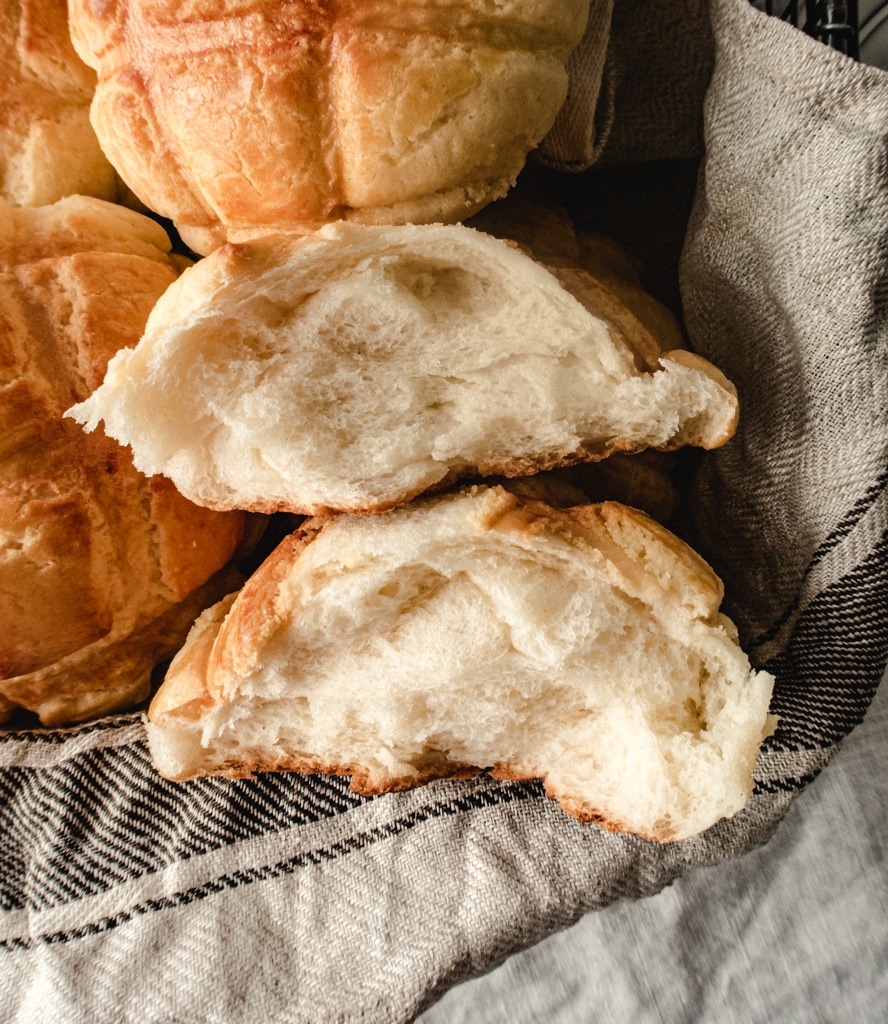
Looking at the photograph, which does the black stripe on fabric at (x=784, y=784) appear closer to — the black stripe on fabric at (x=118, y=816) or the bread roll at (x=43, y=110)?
the black stripe on fabric at (x=118, y=816)

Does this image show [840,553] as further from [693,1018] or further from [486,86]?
[693,1018]

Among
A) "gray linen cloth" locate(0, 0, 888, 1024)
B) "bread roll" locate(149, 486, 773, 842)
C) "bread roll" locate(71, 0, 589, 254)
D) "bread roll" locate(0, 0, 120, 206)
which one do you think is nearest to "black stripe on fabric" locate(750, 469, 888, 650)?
"gray linen cloth" locate(0, 0, 888, 1024)

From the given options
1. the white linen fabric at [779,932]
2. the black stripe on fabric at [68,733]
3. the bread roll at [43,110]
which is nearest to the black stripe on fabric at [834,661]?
the white linen fabric at [779,932]

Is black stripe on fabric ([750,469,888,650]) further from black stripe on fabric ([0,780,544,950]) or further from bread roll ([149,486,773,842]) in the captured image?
black stripe on fabric ([0,780,544,950])

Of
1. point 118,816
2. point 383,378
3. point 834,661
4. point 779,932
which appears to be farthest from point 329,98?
point 779,932

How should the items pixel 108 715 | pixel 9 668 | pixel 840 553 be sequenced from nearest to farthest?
pixel 840 553 → pixel 9 668 → pixel 108 715

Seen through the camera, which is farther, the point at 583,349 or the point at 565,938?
the point at 565,938

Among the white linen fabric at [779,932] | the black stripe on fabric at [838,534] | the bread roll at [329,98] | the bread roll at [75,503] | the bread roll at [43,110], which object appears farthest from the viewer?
the white linen fabric at [779,932]

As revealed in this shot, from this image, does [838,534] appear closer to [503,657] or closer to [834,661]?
[834,661]

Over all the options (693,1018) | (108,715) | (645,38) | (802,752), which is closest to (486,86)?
(645,38)
